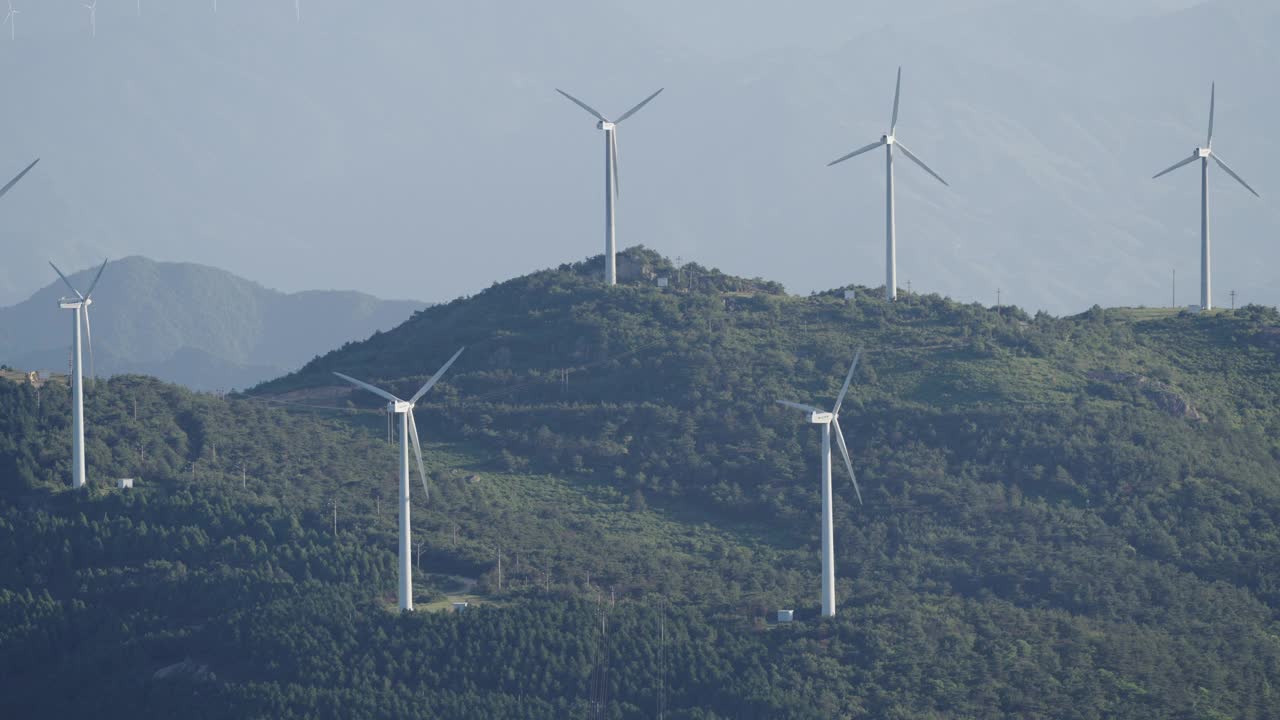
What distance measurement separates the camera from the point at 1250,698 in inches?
4437

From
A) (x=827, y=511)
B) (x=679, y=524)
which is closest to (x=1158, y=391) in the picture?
(x=679, y=524)

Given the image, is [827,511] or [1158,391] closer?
[827,511]

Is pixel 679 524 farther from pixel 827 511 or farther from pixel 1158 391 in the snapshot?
pixel 1158 391

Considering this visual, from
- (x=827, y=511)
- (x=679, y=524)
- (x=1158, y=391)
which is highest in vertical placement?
(x=1158, y=391)

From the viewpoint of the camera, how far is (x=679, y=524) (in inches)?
5522

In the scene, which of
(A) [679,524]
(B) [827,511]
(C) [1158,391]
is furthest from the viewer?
(C) [1158,391]

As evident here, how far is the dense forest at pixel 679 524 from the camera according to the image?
11294 cm

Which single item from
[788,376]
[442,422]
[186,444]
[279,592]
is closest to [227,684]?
[279,592]

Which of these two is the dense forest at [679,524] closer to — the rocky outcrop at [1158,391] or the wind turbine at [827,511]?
the rocky outcrop at [1158,391]

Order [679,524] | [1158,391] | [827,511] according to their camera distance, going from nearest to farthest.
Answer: [827,511]
[679,524]
[1158,391]

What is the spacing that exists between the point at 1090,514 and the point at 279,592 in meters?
51.3

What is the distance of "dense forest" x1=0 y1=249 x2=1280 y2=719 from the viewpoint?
112938 mm

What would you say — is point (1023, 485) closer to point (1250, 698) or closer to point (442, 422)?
point (1250, 698)

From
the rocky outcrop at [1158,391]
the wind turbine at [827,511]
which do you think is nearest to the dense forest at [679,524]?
the rocky outcrop at [1158,391]
